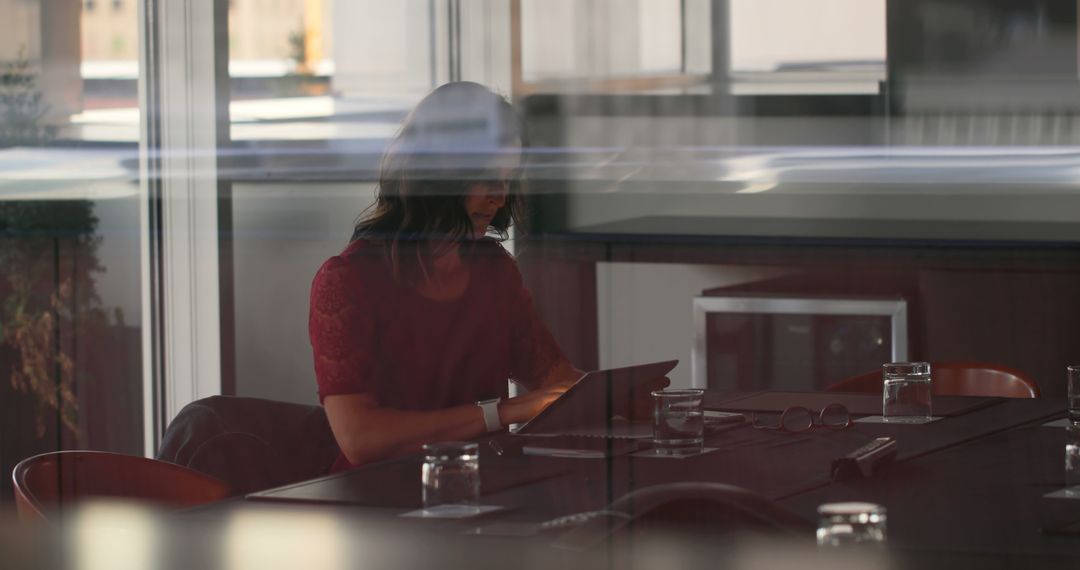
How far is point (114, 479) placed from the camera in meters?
0.92

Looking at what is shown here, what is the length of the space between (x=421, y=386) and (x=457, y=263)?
0.40 feet

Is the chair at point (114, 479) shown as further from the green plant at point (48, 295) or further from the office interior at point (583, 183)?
the green plant at point (48, 295)

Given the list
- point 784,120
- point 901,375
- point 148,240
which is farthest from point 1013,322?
point 148,240

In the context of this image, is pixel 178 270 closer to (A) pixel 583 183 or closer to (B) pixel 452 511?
(A) pixel 583 183

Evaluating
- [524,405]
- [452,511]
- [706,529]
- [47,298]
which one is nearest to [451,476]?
[452,511]

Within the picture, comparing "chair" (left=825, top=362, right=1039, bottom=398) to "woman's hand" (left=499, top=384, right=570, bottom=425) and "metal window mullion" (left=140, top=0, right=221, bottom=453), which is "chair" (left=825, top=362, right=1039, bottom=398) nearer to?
"woman's hand" (left=499, top=384, right=570, bottom=425)

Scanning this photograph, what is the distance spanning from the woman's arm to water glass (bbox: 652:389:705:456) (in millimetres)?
246

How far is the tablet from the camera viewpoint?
0.86 m

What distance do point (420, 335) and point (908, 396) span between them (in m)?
0.43

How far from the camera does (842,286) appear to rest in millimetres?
1943

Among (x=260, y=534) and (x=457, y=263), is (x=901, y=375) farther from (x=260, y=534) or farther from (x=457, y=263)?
(x=260, y=534)

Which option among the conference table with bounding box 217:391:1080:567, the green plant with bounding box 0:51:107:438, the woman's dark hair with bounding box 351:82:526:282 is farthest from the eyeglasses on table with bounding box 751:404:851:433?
the green plant with bounding box 0:51:107:438

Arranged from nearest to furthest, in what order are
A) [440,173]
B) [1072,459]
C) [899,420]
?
[1072,459] < [899,420] < [440,173]

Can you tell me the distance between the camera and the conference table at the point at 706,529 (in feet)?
1.40
